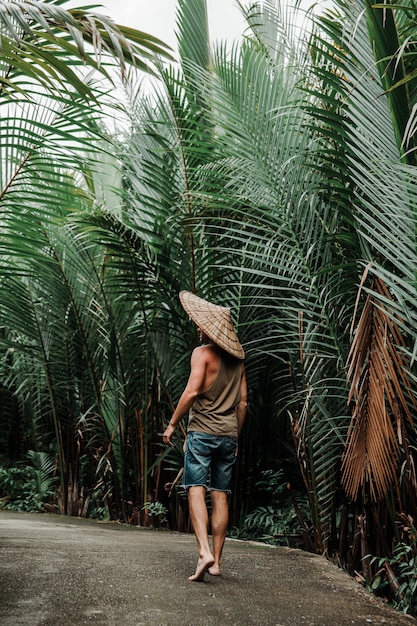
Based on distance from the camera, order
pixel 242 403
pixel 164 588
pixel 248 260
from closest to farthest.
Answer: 1. pixel 164 588
2. pixel 242 403
3. pixel 248 260

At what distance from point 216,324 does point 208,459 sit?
70cm

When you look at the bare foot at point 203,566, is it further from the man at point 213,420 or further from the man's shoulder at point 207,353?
the man's shoulder at point 207,353

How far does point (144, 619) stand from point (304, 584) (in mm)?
1078

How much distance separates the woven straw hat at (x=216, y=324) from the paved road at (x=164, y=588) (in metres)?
1.16

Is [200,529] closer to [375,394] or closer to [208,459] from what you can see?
[208,459]

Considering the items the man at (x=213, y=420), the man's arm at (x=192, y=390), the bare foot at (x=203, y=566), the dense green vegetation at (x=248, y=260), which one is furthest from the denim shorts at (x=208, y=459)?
the dense green vegetation at (x=248, y=260)

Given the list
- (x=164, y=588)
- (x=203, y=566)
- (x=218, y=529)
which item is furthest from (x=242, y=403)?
(x=164, y=588)

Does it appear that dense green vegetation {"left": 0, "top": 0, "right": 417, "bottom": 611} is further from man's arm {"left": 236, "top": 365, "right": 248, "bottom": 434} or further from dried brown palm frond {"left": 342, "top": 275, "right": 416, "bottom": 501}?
man's arm {"left": 236, "top": 365, "right": 248, "bottom": 434}

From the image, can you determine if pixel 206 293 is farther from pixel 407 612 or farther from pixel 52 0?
pixel 407 612

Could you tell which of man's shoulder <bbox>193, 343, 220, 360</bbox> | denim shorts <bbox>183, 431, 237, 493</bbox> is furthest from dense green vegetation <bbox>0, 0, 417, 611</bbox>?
denim shorts <bbox>183, 431, 237, 493</bbox>

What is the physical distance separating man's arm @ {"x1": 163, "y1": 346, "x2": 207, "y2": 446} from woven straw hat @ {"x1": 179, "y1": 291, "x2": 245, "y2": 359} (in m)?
0.11

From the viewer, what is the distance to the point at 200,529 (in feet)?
12.0

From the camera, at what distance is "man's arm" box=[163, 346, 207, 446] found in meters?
3.82

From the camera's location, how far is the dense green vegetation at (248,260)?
10.9 ft
